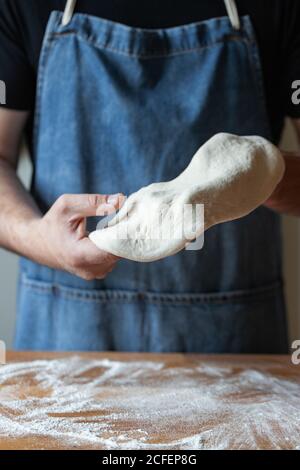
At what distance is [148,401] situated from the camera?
595mm

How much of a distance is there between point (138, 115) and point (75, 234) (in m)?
0.18

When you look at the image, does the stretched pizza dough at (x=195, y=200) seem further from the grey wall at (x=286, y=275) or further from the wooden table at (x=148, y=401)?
the grey wall at (x=286, y=275)

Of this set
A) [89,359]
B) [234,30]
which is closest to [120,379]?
[89,359]

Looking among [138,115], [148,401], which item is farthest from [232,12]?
[148,401]

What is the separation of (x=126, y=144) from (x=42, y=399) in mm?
276

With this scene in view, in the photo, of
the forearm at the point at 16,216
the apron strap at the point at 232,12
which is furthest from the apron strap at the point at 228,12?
Result: the forearm at the point at 16,216

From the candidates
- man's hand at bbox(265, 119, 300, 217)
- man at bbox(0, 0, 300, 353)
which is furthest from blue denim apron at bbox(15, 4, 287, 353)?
man's hand at bbox(265, 119, 300, 217)

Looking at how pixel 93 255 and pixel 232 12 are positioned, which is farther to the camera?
pixel 232 12

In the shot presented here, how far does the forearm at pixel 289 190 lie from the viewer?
22.7 inches

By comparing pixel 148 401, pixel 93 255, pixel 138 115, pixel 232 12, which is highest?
pixel 232 12

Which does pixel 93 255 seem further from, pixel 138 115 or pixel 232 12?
pixel 232 12

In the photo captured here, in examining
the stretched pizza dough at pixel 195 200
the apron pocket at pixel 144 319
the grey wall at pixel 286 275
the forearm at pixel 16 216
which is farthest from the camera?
the grey wall at pixel 286 275
